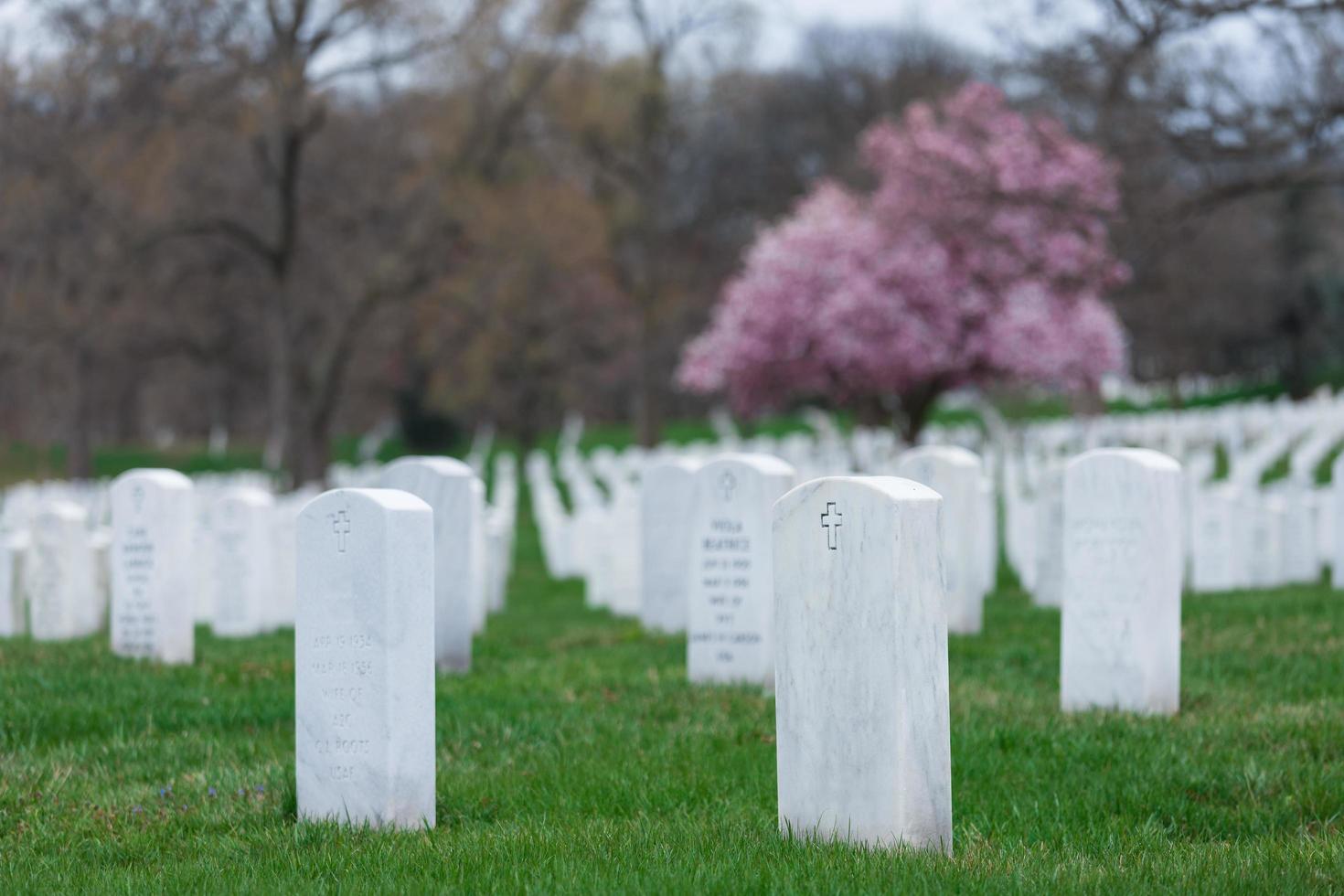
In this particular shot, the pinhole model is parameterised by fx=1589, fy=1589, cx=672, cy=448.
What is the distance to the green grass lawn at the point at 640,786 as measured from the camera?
189 inches

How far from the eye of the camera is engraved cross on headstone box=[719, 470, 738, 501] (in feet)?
29.9

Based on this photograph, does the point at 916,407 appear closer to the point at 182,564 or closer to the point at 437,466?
the point at 437,466

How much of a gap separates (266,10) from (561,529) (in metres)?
9.81

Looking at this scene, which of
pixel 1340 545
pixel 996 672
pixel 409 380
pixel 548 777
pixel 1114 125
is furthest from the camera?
pixel 409 380

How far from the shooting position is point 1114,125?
19.2 metres

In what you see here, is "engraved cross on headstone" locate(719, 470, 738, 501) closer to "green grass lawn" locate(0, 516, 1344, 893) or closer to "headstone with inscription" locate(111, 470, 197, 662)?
"green grass lawn" locate(0, 516, 1344, 893)

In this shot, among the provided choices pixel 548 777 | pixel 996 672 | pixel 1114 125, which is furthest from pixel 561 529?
pixel 548 777

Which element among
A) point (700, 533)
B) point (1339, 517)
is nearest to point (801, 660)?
point (700, 533)

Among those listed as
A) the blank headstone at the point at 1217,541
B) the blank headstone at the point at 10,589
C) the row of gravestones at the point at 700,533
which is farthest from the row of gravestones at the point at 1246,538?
the blank headstone at the point at 10,589

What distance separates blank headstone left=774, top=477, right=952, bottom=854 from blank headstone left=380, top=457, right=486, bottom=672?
470 centimetres

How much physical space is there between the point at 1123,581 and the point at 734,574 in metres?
2.33

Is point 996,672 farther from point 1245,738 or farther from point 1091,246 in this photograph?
point 1091,246

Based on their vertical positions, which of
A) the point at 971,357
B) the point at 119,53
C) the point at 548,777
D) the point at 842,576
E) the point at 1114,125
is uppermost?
the point at 119,53

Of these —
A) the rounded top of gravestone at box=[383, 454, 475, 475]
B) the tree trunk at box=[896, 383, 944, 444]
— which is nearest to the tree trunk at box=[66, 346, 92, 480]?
the tree trunk at box=[896, 383, 944, 444]
